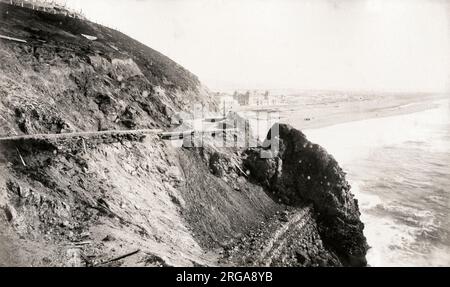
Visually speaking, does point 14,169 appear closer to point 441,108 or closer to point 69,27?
point 69,27

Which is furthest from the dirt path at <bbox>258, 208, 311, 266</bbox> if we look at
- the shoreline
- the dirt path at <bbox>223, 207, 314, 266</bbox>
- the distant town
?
the distant town

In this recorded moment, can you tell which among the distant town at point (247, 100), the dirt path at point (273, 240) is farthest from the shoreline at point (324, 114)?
the dirt path at point (273, 240)

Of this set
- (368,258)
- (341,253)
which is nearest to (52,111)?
(341,253)
